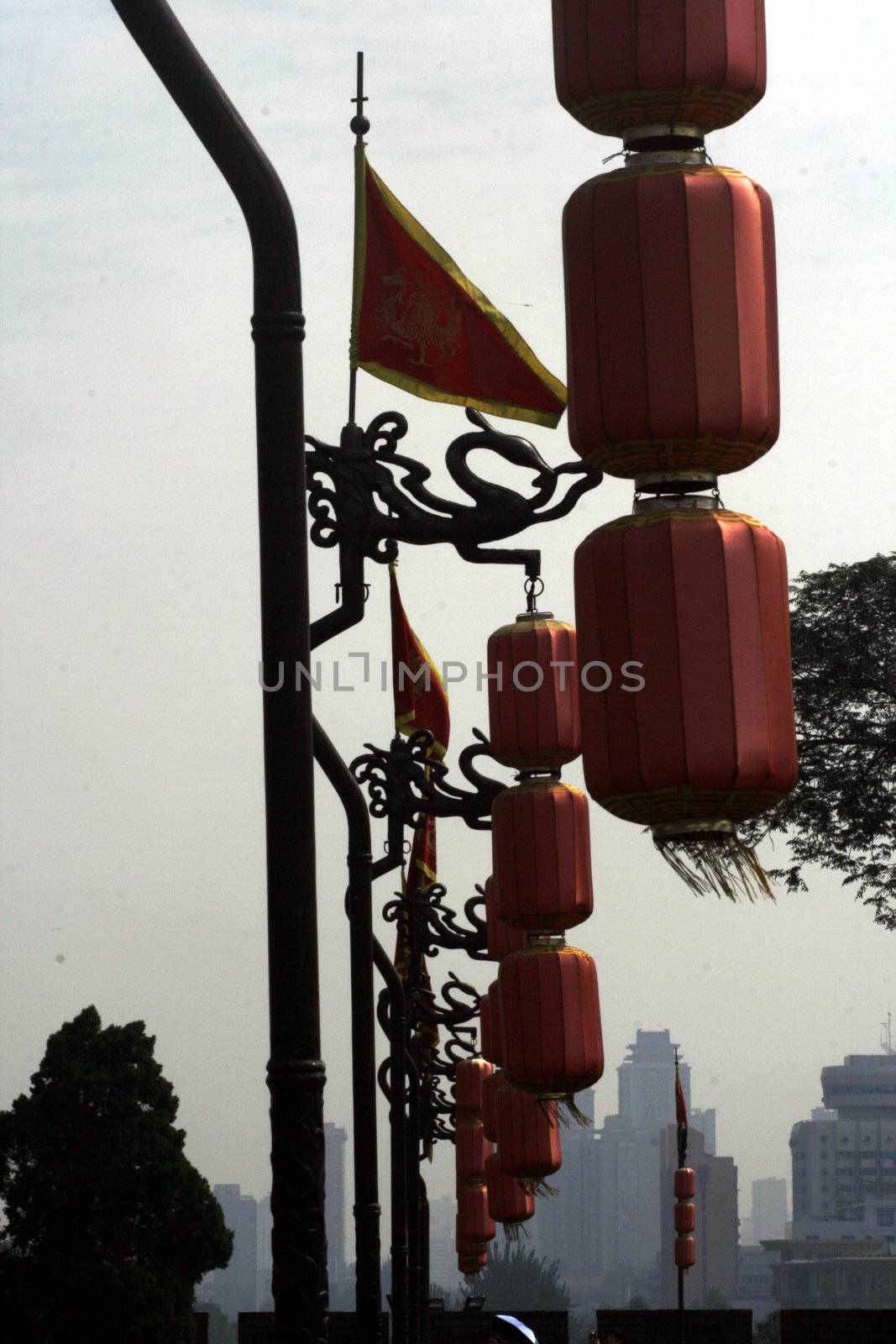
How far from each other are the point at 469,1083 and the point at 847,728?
485 cm

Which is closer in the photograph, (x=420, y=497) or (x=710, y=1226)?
(x=420, y=497)

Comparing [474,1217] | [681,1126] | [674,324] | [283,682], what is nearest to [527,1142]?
[283,682]

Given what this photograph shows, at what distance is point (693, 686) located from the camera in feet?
12.3

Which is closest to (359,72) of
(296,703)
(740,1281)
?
(296,703)

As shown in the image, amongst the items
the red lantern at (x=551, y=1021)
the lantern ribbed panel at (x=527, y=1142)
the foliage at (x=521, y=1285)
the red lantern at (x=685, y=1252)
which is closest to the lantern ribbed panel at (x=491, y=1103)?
the lantern ribbed panel at (x=527, y=1142)

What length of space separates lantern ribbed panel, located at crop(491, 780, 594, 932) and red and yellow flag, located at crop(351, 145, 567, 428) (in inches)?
110

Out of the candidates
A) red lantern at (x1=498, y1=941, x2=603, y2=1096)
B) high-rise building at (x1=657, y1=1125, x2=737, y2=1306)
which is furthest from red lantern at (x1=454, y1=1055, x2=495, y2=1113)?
high-rise building at (x1=657, y1=1125, x2=737, y2=1306)

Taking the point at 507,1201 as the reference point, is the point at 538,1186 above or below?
above

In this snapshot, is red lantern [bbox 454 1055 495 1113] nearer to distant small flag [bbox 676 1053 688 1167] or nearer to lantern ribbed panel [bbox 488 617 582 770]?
distant small flag [bbox 676 1053 688 1167]

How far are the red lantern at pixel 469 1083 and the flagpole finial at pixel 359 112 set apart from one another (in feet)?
43.2

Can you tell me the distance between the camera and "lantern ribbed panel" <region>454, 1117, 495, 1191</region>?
20.6m

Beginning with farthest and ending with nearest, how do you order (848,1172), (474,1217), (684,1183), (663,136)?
1. (848,1172)
2. (684,1183)
3. (474,1217)
4. (663,136)

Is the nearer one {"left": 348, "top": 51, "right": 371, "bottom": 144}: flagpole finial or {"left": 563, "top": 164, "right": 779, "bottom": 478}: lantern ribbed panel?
{"left": 563, "top": 164, "right": 779, "bottom": 478}: lantern ribbed panel

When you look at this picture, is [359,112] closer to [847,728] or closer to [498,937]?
[498,937]
